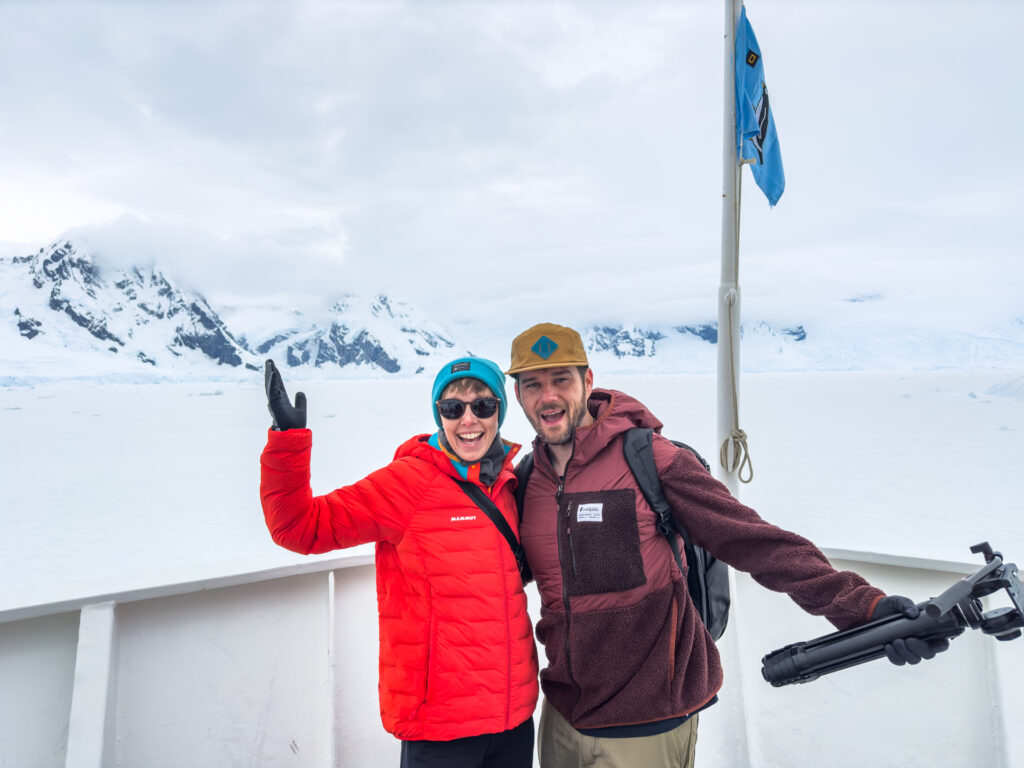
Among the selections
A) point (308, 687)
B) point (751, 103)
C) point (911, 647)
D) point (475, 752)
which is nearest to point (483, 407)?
point (475, 752)

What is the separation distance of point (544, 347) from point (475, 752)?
106cm

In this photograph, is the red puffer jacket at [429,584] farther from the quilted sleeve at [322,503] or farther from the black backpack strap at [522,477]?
the black backpack strap at [522,477]

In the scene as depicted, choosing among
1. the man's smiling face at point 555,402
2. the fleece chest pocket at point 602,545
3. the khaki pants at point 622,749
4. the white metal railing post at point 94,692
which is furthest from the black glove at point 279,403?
the khaki pants at point 622,749

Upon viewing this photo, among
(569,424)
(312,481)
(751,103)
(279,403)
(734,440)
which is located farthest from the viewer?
(312,481)

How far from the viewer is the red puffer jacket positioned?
1511 millimetres

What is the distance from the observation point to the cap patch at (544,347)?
1.72m

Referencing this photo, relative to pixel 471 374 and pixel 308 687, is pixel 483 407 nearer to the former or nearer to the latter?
pixel 471 374

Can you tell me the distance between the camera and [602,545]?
154 centimetres

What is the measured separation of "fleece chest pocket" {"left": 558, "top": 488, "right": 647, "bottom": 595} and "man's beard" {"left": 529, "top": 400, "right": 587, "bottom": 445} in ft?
0.61

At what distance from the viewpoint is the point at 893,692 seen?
227 cm

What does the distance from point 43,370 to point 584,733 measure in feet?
402

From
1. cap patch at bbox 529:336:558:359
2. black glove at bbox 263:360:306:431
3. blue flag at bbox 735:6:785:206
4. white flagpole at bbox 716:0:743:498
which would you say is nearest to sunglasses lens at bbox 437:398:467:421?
cap patch at bbox 529:336:558:359

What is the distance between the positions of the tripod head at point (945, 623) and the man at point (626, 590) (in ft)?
0.34

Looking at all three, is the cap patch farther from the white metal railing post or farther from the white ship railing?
the white metal railing post
